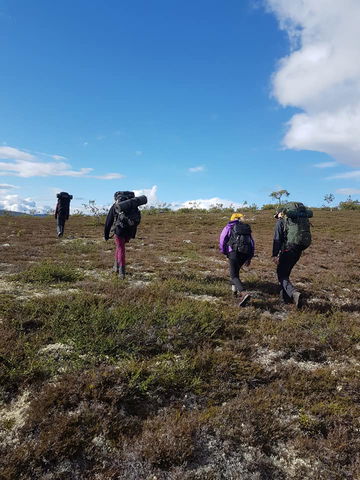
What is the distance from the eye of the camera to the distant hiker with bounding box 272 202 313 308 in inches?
334

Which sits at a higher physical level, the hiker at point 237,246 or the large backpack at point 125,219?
the large backpack at point 125,219

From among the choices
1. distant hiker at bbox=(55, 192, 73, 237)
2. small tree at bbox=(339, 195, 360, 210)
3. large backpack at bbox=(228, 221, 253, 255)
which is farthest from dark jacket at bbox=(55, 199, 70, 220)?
small tree at bbox=(339, 195, 360, 210)

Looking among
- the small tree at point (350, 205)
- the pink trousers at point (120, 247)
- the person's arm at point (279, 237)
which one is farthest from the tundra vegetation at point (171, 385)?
the small tree at point (350, 205)

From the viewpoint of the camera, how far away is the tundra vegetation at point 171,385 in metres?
3.50

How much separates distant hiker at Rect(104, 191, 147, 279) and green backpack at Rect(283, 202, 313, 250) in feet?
15.3

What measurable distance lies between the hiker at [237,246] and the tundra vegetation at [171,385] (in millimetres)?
581

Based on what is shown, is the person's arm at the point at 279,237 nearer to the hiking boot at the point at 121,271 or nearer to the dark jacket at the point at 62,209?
the hiking boot at the point at 121,271

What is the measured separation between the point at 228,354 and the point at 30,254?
11.2 meters

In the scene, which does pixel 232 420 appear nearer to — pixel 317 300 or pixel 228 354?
pixel 228 354

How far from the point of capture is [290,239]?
8.60 meters

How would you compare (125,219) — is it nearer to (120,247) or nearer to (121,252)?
(120,247)

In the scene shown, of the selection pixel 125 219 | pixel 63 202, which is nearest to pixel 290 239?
pixel 125 219

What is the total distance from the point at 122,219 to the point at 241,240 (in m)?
3.94

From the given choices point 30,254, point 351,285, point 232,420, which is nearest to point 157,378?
point 232,420
